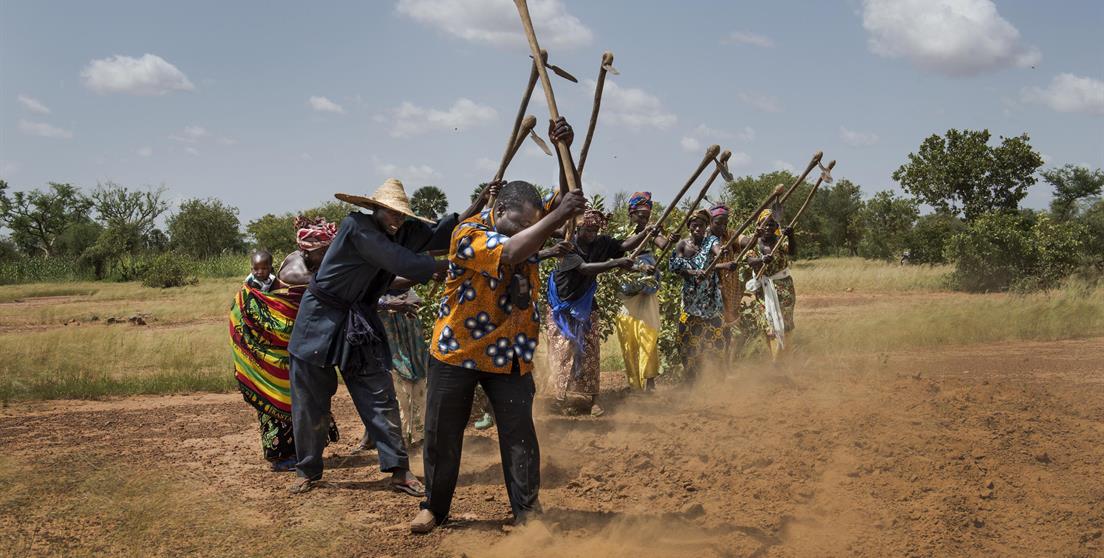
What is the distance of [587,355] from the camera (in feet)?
23.0

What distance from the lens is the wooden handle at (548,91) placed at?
4.00 metres

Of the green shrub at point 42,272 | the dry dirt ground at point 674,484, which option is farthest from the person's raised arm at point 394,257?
the green shrub at point 42,272

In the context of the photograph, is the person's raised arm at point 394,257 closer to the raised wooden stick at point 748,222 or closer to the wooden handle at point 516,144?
the wooden handle at point 516,144

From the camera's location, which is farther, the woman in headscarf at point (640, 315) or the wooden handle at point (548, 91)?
the woman in headscarf at point (640, 315)

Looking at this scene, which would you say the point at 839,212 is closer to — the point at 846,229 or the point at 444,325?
the point at 846,229

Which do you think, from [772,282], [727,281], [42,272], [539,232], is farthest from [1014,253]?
[42,272]

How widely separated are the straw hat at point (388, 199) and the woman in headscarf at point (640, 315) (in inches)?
125

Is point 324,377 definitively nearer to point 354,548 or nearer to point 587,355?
point 354,548

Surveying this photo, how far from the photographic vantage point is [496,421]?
13.7 ft

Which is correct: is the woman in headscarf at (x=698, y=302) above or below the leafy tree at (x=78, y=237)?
below

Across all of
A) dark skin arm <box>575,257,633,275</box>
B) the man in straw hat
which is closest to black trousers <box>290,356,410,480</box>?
the man in straw hat

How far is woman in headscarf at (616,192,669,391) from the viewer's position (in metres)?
7.60

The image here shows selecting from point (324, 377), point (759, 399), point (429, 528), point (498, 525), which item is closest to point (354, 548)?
point (429, 528)

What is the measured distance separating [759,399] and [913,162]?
18185 millimetres
